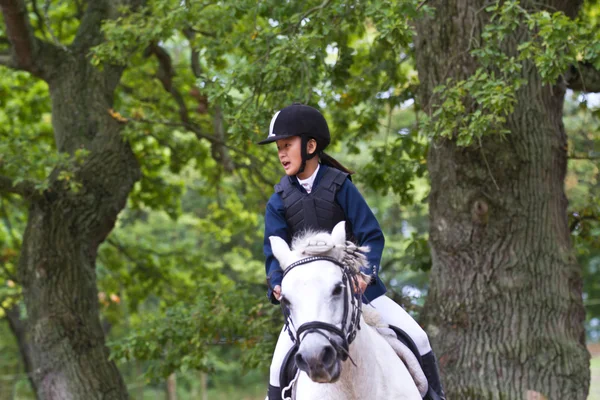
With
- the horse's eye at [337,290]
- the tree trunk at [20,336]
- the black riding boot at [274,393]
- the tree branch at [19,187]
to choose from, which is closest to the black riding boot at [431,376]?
the black riding boot at [274,393]

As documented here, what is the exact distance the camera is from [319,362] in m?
3.31

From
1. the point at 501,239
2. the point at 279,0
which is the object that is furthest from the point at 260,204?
the point at 501,239

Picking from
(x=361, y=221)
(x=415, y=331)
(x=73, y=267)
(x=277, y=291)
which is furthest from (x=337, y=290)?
(x=73, y=267)

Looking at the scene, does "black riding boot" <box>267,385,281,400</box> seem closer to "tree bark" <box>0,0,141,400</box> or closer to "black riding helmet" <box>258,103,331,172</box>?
"black riding helmet" <box>258,103,331,172</box>

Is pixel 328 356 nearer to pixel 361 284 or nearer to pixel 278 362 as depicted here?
pixel 361 284

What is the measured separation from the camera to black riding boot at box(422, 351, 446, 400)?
4.62m

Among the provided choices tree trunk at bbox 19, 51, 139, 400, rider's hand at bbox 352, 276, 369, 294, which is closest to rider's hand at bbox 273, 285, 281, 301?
rider's hand at bbox 352, 276, 369, 294

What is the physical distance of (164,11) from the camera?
33.3 feet

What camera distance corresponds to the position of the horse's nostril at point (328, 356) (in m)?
3.33

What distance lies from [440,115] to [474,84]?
16.9 inches

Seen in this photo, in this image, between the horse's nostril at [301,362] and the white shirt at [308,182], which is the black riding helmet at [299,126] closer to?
the white shirt at [308,182]

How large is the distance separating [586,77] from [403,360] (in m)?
5.07

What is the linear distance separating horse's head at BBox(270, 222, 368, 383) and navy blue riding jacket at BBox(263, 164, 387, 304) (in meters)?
0.29

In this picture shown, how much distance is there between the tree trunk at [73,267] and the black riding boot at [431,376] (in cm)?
669
